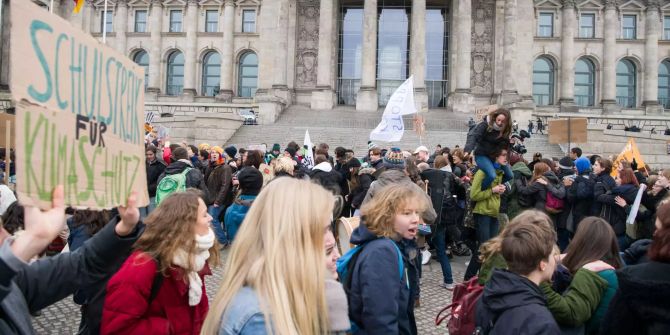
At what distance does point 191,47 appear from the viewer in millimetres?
42031

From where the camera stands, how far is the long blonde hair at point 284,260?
191 centimetres

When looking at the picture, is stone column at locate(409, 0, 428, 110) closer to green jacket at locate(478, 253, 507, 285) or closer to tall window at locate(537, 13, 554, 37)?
tall window at locate(537, 13, 554, 37)

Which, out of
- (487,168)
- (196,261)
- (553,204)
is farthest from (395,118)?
(196,261)

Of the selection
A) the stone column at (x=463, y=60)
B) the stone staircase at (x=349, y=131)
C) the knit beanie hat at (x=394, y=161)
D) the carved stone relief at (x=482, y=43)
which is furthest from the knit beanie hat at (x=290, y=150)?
the carved stone relief at (x=482, y=43)

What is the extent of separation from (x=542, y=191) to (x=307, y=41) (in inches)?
1195

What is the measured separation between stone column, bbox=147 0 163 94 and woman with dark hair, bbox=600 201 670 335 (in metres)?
42.8

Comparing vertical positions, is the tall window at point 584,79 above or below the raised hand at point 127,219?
above

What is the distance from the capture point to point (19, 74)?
1856 millimetres

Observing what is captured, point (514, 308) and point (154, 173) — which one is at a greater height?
point (154, 173)

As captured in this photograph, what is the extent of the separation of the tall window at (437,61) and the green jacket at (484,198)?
30.1 meters

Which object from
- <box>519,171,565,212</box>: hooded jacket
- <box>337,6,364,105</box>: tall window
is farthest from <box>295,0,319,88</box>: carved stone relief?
<box>519,171,565,212</box>: hooded jacket

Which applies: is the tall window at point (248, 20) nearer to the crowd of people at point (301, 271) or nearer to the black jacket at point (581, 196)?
the black jacket at point (581, 196)

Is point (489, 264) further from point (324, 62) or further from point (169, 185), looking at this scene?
Result: point (324, 62)

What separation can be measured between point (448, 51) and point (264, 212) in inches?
1422
